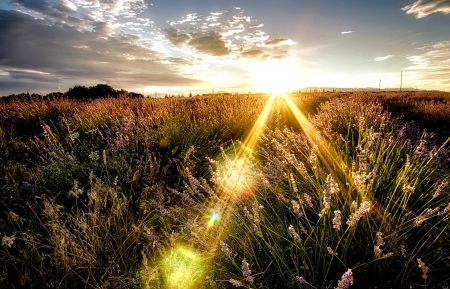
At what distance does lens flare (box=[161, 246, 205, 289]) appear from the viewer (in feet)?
6.28

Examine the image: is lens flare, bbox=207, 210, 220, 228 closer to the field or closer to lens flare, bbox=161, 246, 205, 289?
the field

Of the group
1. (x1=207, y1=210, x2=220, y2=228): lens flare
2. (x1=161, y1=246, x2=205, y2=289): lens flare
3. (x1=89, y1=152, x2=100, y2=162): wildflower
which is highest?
(x1=89, y1=152, x2=100, y2=162): wildflower

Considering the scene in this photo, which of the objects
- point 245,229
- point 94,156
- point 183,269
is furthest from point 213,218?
point 94,156

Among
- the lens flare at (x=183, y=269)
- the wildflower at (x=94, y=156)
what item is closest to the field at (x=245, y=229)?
the lens flare at (x=183, y=269)

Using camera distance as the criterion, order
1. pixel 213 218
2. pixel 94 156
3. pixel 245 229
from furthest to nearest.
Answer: pixel 94 156 < pixel 213 218 < pixel 245 229

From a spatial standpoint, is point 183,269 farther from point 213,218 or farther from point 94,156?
point 94,156

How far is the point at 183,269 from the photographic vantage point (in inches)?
78.6

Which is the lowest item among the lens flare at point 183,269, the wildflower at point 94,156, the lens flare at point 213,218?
the lens flare at point 183,269

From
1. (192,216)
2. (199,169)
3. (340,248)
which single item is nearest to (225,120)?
(199,169)

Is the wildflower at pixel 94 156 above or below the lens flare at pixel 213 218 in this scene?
above

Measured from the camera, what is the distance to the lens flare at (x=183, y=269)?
1915 mm

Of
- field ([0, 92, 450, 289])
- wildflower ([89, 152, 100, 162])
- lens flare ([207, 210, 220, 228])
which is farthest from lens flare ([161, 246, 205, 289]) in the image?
wildflower ([89, 152, 100, 162])

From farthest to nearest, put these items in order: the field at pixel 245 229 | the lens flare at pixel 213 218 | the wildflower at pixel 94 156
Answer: the wildflower at pixel 94 156 → the lens flare at pixel 213 218 → the field at pixel 245 229

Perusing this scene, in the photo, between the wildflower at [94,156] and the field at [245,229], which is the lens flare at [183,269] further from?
the wildflower at [94,156]
